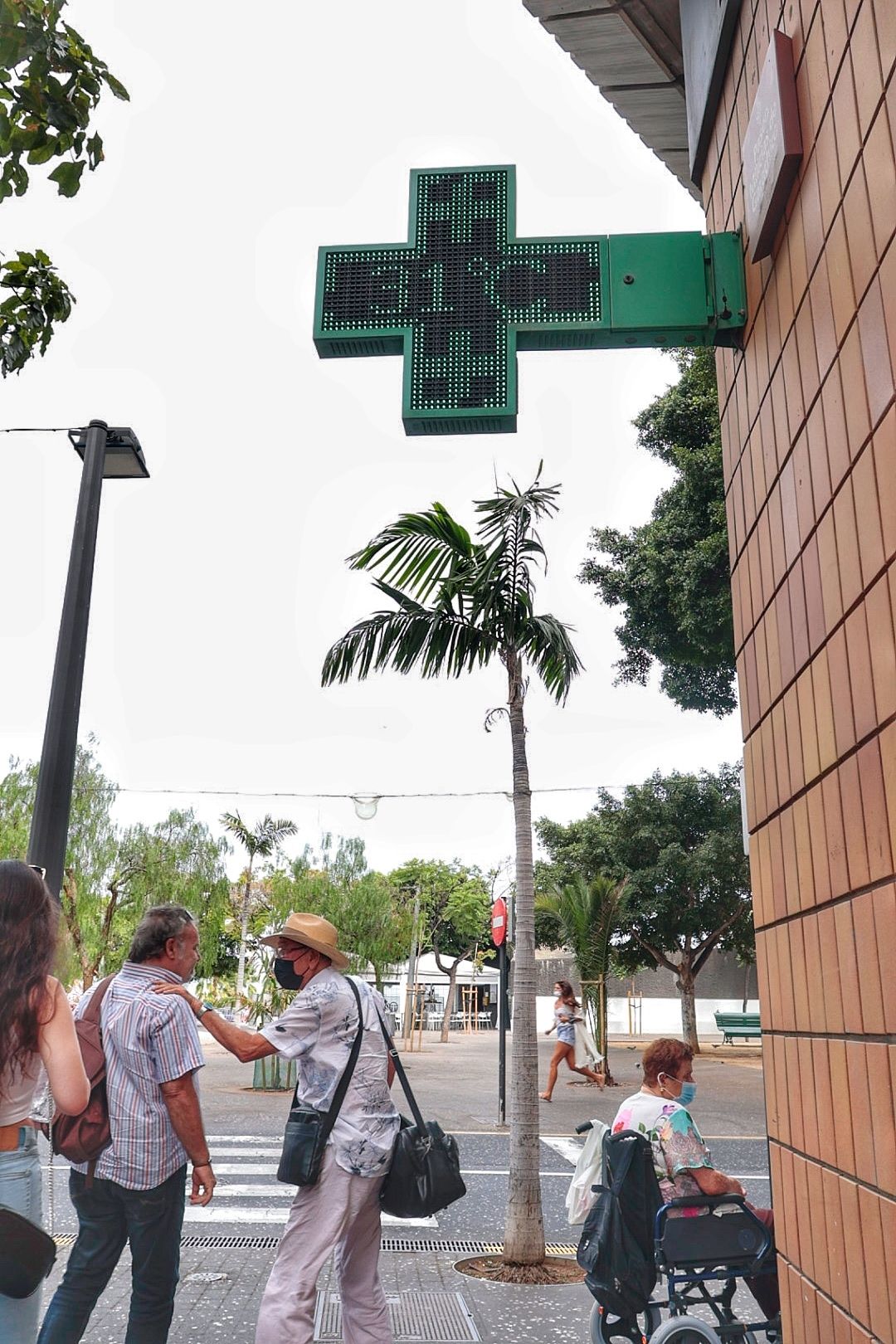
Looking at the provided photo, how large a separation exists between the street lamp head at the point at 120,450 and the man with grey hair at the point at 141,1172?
4.15 meters

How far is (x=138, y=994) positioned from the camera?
386 cm

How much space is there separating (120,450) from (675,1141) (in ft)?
17.3

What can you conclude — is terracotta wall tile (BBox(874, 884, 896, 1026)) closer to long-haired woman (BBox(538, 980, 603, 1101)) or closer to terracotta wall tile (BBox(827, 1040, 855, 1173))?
terracotta wall tile (BBox(827, 1040, 855, 1173))

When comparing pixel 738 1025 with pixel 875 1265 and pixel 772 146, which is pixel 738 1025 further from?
pixel 772 146

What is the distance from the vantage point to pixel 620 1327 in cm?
434

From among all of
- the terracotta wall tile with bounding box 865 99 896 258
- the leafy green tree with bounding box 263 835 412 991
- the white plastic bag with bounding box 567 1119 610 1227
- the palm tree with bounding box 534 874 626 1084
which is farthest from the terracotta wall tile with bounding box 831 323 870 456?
the leafy green tree with bounding box 263 835 412 991

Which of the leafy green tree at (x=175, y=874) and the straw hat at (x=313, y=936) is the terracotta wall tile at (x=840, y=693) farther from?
the leafy green tree at (x=175, y=874)

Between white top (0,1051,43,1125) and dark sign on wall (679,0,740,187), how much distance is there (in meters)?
3.50

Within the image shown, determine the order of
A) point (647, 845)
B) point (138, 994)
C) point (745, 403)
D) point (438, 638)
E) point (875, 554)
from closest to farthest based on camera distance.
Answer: point (875, 554), point (745, 403), point (138, 994), point (438, 638), point (647, 845)

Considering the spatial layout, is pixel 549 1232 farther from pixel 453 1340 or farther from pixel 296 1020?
pixel 296 1020

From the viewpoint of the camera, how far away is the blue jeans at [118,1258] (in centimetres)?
364

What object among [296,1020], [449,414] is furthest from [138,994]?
[449,414]

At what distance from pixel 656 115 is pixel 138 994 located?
4.48 metres

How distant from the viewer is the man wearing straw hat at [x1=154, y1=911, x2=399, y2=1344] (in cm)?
386
